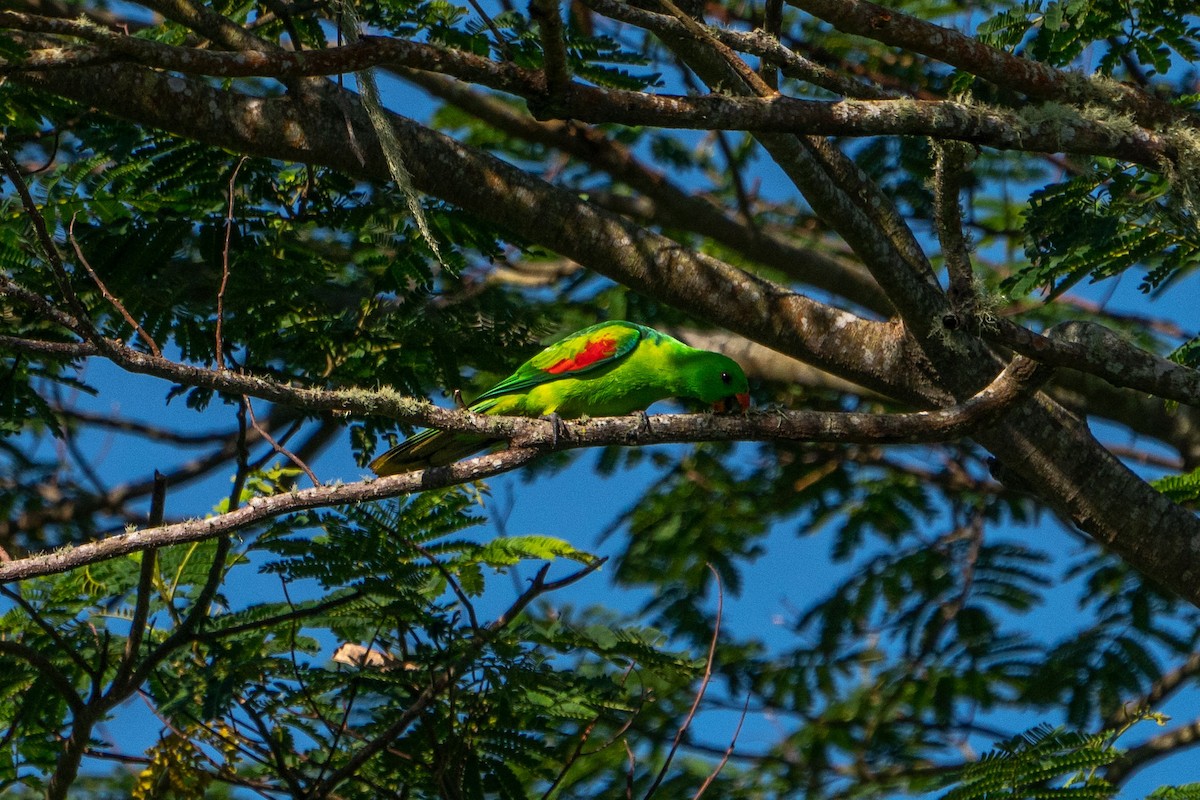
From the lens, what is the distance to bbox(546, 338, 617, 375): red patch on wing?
5422mm

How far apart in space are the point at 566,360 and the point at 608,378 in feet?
0.73

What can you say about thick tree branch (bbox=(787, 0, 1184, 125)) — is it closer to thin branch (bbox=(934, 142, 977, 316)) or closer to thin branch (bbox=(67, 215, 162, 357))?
thin branch (bbox=(934, 142, 977, 316))

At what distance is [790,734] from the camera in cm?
694

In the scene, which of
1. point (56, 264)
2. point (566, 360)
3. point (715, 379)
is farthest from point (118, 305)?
point (715, 379)

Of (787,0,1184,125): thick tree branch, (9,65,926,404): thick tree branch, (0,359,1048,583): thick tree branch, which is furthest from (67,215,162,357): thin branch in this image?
(787,0,1184,125): thick tree branch

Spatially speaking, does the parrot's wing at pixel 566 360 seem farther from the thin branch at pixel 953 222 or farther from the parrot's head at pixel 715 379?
the thin branch at pixel 953 222

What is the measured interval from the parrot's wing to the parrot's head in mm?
365

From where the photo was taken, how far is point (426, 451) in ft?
15.7

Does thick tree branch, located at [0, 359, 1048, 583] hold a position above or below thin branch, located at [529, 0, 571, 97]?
below

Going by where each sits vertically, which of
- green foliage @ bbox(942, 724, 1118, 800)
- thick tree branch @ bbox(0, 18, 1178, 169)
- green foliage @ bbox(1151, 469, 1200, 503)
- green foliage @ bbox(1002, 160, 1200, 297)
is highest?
green foliage @ bbox(1002, 160, 1200, 297)

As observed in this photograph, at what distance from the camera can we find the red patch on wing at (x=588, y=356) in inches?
213

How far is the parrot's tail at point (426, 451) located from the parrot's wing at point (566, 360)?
0.52 meters

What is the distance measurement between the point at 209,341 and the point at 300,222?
699 mm

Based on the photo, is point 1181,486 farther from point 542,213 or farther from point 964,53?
point 542,213
